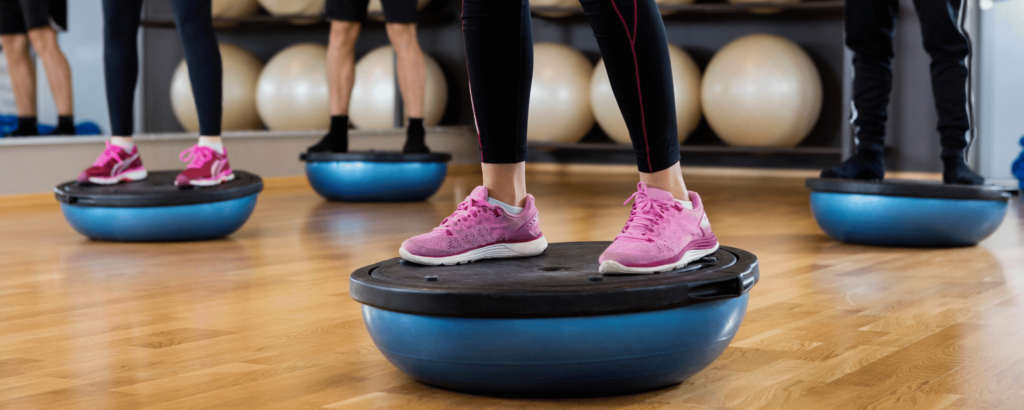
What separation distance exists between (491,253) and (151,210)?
4.59 ft

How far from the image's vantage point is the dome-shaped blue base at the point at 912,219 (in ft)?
7.29

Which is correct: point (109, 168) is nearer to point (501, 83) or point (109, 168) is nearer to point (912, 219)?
point (501, 83)

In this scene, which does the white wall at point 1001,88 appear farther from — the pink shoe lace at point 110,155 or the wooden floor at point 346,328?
the pink shoe lace at point 110,155

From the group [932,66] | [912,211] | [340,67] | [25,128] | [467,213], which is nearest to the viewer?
[467,213]

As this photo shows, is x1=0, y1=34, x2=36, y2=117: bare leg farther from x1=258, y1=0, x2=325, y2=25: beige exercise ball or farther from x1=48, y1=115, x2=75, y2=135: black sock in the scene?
x1=258, y1=0, x2=325, y2=25: beige exercise ball

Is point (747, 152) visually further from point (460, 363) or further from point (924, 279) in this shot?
point (460, 363)

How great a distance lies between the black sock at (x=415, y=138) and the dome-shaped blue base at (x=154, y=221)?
1161 millimetres

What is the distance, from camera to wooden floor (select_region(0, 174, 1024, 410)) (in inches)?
42.1

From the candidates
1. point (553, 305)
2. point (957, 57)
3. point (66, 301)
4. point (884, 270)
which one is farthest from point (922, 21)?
point (66, 301)

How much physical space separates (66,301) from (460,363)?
0.94 meters

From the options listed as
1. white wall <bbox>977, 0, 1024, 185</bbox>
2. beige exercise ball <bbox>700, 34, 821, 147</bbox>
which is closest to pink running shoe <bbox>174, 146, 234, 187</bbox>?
beige exercise ball <bbox>700, 34, 821, 147</bbox>

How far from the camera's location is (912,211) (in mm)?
2223

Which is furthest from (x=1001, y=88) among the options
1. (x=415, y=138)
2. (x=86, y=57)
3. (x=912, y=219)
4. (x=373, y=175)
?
(x=86, y=57)

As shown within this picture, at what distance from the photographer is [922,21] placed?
96.0 inches
